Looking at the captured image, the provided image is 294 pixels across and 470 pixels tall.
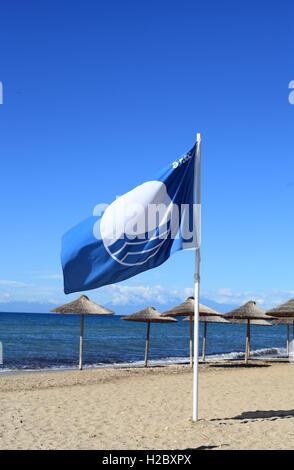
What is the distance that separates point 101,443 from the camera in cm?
629

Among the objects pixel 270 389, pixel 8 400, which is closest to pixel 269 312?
pixel 270 389

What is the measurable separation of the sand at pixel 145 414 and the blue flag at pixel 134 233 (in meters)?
2.21

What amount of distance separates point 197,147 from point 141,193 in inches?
49.4

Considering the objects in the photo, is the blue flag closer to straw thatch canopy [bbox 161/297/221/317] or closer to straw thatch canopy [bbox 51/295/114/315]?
straw thatch canopy [bbox 51/295/114/315]

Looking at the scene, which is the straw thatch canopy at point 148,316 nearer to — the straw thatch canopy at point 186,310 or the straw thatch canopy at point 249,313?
the straw thatch canopy at point 186,310

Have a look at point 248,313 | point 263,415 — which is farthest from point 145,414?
point 248,313

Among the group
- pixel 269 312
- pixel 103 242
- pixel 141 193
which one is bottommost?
pixel 269 312

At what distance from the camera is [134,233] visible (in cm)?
671

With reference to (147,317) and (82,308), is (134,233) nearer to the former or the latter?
(82,308)

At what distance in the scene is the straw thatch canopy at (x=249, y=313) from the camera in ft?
66.3

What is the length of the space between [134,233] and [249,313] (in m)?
14.9

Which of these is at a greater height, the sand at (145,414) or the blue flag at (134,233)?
the blue flag at (134,233)

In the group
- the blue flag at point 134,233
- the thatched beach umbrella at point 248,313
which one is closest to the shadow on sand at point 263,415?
the blue flag at point 134,233
